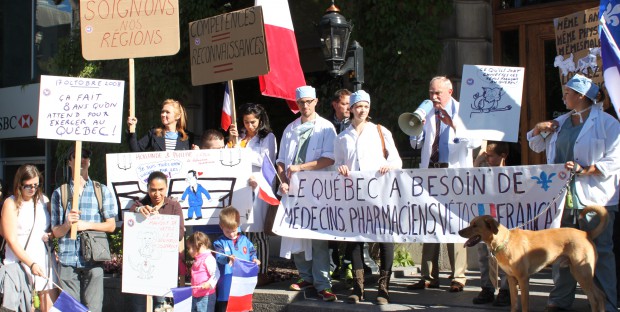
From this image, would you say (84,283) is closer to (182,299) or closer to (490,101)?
(182,299)

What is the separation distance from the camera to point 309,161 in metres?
8.11

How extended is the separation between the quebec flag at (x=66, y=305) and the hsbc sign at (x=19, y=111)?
10835 mm

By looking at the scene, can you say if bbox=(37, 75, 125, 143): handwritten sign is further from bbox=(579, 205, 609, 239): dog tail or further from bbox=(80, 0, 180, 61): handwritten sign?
bbox=(579, 205, 609, 239): dog tail

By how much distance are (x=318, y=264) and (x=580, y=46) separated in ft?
10.5

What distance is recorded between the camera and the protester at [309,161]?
8016 millimetres

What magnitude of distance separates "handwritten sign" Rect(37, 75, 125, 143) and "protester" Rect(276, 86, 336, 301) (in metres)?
1.67

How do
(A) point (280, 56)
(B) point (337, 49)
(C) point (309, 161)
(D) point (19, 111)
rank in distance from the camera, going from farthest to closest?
(D) point (19, 111) → (B) point (337, 49) → (A) point (280, 56) → (C) point (309, 161)

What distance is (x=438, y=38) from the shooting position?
11281 mm

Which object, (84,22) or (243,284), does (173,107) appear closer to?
(84,22)

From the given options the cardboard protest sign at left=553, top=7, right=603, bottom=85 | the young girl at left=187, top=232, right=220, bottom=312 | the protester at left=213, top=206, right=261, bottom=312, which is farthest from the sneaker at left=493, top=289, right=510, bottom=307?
the young girl at left=187, top=232, right=220, bottom=312

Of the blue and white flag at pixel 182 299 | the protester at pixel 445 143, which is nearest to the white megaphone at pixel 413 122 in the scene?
the protester at pixel 445 143

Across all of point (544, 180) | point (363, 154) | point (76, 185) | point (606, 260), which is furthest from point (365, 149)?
point (76, 185)

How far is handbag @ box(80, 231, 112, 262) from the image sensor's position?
7.57 metres

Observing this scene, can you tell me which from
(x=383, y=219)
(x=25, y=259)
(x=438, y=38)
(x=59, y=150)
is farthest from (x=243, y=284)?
(x=59, y=150)
